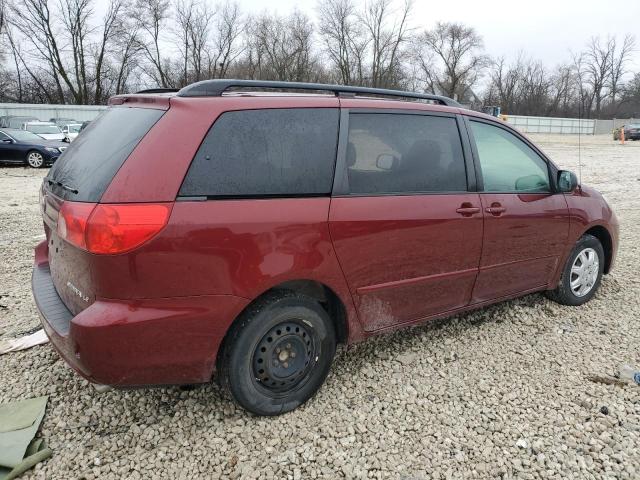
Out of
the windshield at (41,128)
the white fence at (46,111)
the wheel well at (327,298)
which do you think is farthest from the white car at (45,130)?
the wheel well at (327,298)

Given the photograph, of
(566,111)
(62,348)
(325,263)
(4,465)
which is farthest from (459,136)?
(566,111)

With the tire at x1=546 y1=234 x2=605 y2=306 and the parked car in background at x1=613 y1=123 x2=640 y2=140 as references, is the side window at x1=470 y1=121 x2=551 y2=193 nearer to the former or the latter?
the tire at x1=546 y1=234 x2=605 y2=306

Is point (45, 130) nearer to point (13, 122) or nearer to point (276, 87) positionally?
point (13, 122)

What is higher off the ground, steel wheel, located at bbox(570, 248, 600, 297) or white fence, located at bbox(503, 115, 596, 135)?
white fence, located at bbox(503, 115, 596, 135)

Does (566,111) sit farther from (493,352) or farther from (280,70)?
(493,352)

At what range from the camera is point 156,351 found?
234cm

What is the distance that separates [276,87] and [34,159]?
16497 millimetres

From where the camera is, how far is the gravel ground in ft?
7.97

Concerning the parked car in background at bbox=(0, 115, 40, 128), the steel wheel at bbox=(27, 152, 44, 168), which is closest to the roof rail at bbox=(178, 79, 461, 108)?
the steel wheel at bbox=(27, 152, 44, 168)

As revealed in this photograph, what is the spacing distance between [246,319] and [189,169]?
793 millimetres

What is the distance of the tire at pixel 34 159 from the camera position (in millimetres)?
16375

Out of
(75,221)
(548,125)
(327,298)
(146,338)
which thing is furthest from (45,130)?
(548,125)

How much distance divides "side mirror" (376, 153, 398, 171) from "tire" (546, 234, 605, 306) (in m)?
2.08

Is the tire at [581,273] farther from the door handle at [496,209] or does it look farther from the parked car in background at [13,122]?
the parked car in background at [13,122]
